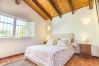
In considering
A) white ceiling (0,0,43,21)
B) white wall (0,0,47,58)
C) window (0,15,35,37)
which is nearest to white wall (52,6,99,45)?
white wall (0,0,47,58)

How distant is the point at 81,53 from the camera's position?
488cm

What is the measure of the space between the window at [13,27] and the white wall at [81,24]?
7.80 feet

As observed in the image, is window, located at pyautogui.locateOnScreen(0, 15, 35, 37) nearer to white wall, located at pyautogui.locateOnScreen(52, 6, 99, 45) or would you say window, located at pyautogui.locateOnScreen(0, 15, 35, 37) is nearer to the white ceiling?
the white ceiling

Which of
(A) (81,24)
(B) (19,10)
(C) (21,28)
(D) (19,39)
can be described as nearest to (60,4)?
(A) (81,24)

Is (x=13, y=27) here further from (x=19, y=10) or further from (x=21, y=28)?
(x=19, y=10)

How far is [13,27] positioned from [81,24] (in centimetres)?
409

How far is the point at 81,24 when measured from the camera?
5.25 m

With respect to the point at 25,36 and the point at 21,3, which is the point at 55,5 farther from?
the point at 25,36

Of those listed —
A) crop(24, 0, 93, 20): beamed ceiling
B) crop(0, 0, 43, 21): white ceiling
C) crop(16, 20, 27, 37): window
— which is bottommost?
crop(16, 20, 27, 37): window

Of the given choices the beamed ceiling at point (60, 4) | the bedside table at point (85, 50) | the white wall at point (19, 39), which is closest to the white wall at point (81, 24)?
the beamed ceiling at point (60, 4)

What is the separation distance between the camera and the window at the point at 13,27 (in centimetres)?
419

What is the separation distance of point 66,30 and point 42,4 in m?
2.40

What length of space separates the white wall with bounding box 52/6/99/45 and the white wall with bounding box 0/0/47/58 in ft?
4.54

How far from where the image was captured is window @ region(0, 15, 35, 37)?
4.19 metres
